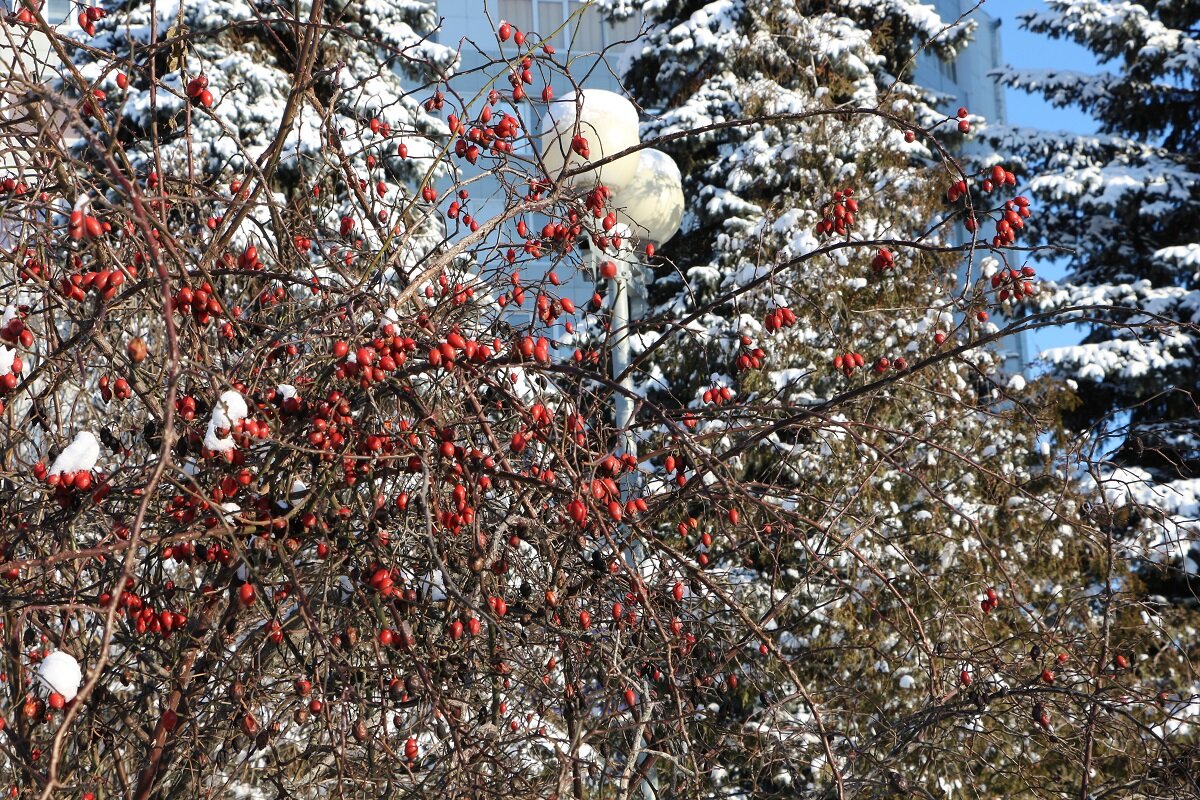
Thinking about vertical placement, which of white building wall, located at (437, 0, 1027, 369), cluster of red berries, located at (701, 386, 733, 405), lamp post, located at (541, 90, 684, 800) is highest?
white building wall, located at (437, 0, 1027, 369)

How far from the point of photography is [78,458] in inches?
86.0

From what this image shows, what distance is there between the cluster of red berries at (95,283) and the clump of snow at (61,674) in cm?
69

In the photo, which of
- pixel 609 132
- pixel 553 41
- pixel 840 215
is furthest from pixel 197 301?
pixel 553 41

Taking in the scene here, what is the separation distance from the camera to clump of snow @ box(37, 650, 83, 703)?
1.89 meters

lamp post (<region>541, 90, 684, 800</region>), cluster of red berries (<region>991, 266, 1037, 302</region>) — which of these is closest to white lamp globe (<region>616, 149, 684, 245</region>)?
lamp post (<region>541, 90, 684, 800</region>)

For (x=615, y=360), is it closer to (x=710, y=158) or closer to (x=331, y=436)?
(x=331, y=436)

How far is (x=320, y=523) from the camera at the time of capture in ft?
7.53

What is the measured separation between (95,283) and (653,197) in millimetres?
2989

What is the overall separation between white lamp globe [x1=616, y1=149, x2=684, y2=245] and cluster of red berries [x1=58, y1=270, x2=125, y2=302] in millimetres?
2649

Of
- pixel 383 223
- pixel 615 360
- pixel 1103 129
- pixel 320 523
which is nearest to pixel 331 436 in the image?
pixel 320 523

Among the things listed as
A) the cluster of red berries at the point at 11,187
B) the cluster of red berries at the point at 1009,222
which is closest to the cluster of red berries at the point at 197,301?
the cluster of red berries at the point at 11,187

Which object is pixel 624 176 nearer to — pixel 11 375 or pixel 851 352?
pixel 851 352

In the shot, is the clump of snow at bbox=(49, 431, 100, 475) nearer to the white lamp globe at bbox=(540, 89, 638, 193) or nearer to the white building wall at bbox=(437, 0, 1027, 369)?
the white lamp globe at bbox=(540, 89, 638, 193)

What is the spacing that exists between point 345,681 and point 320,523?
33cm
